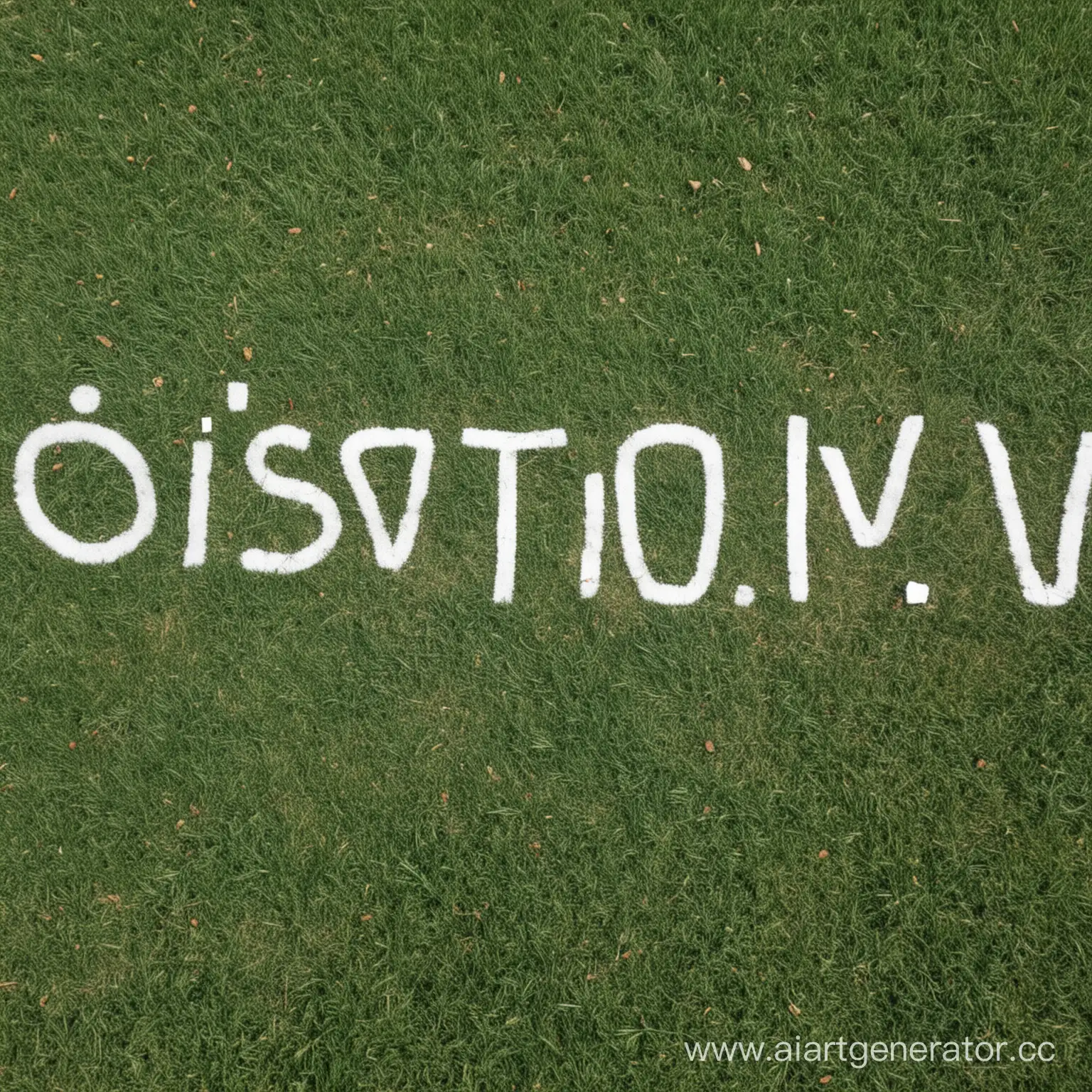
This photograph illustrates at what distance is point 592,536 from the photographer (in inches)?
137

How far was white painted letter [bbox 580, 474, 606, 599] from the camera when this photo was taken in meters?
3.44

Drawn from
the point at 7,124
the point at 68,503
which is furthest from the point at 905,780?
the point at 7,124

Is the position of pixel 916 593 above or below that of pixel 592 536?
below

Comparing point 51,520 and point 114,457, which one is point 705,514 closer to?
point 114,457

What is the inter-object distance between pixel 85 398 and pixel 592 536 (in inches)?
89.4

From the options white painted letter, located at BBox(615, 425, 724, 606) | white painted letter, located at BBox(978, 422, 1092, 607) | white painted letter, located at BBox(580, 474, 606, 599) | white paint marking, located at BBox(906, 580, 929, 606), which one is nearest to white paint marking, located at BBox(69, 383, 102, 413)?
white painted letter, located at BBox(580, 474, 606, 599)

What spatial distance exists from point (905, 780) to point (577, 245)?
2.62 meters

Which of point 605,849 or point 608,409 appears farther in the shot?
point 608,409

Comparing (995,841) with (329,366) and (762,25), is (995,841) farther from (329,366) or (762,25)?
(762,25)

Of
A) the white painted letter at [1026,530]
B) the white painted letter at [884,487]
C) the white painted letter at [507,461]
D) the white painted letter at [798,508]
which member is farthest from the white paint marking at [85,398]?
the white painted letter at [1026,530]

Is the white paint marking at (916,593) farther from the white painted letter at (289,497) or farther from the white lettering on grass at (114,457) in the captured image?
the white lettering on grass at (114,457)

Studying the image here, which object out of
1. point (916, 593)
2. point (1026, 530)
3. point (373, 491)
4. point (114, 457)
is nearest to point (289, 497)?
point (373, 491)

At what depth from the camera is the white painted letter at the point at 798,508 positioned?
11.3 feet

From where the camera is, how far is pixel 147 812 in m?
3.32
